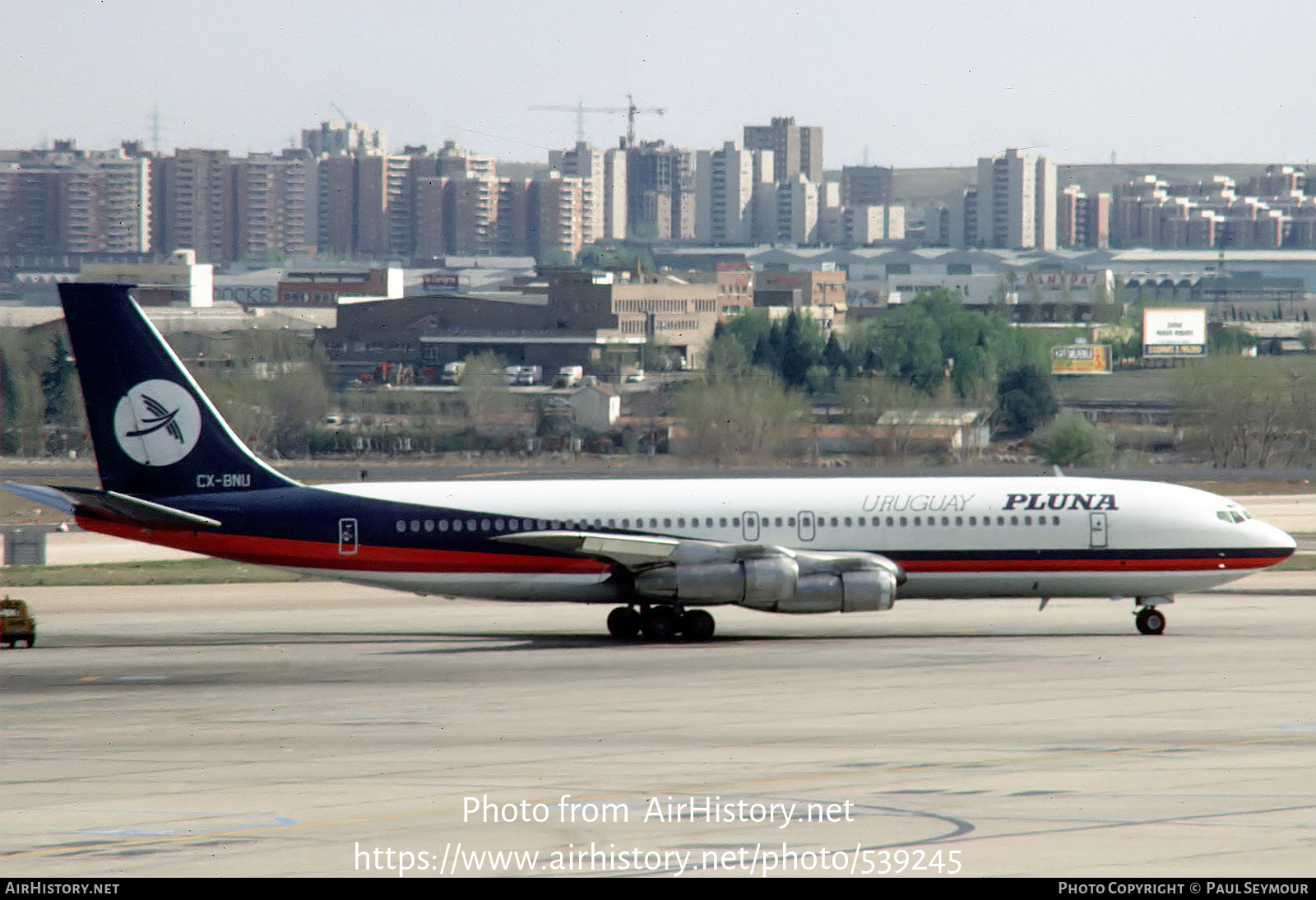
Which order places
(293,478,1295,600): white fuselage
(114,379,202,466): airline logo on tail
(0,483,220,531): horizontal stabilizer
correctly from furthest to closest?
(114,379,202,466): airline logo on tail
(293,478,1295,600): white fuselage
(0,483,220,531): horizontal stabilizer

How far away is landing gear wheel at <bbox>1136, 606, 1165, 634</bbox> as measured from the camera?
40000mm

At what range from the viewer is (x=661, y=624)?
131 feet

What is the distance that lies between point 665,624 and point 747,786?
1873 centimetres

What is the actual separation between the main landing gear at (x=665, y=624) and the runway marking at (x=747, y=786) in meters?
16.9

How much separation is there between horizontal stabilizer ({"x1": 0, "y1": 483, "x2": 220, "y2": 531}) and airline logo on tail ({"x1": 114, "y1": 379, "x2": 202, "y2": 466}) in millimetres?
1202

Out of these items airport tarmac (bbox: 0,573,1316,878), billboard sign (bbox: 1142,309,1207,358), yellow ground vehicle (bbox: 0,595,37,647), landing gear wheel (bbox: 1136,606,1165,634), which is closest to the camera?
airport tarmac (bbox: 0,573,1316,878)

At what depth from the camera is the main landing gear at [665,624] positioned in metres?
40.1

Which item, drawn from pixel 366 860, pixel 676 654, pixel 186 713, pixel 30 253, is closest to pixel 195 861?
pixel 366 860

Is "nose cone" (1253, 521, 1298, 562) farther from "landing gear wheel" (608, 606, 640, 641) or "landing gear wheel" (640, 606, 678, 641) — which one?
"landing gear wheel" (608, 606, 640, 641)

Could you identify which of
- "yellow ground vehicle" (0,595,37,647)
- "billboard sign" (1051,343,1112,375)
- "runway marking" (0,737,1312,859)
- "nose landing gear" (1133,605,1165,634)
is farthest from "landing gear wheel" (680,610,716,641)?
"billboard sign" (1051,343,1112,375)

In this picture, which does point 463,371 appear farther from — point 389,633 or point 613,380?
point 389,633

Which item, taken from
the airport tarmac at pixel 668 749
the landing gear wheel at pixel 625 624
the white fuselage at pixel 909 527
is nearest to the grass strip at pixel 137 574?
the airport tarmac at pixel 668 749

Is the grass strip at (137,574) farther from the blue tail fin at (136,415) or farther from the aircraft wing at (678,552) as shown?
the aircraft wing at (678,552)

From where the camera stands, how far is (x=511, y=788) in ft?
70.3
